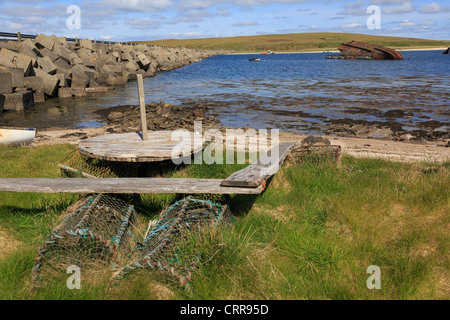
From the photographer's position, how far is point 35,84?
19.2 meters

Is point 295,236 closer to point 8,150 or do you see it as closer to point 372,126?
point 8,150

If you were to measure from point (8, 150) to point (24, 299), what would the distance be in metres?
5.77

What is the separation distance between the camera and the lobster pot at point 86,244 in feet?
10.5

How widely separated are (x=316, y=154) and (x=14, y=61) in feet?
58.0

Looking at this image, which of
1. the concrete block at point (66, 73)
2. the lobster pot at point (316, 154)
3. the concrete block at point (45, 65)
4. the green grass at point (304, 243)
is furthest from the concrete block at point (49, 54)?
the lobster pot at point (316, 154)

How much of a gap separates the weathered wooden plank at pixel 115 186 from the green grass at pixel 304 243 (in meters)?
0.48

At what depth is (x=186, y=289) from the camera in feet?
9.71

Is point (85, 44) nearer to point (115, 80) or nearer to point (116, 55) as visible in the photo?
point (116, 55)

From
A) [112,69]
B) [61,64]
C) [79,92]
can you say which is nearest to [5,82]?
[79,92]

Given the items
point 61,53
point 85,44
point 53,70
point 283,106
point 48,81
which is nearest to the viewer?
point 283,106

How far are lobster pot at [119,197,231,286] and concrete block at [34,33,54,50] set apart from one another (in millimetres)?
25974

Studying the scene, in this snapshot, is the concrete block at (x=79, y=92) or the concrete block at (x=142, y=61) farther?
the concrete block at (x=142, y=61)

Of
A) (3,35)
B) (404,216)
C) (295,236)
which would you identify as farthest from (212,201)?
(3,35)

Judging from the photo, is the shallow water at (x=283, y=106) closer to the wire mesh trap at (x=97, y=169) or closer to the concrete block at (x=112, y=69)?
the concrete block at (x=112, y=69)
